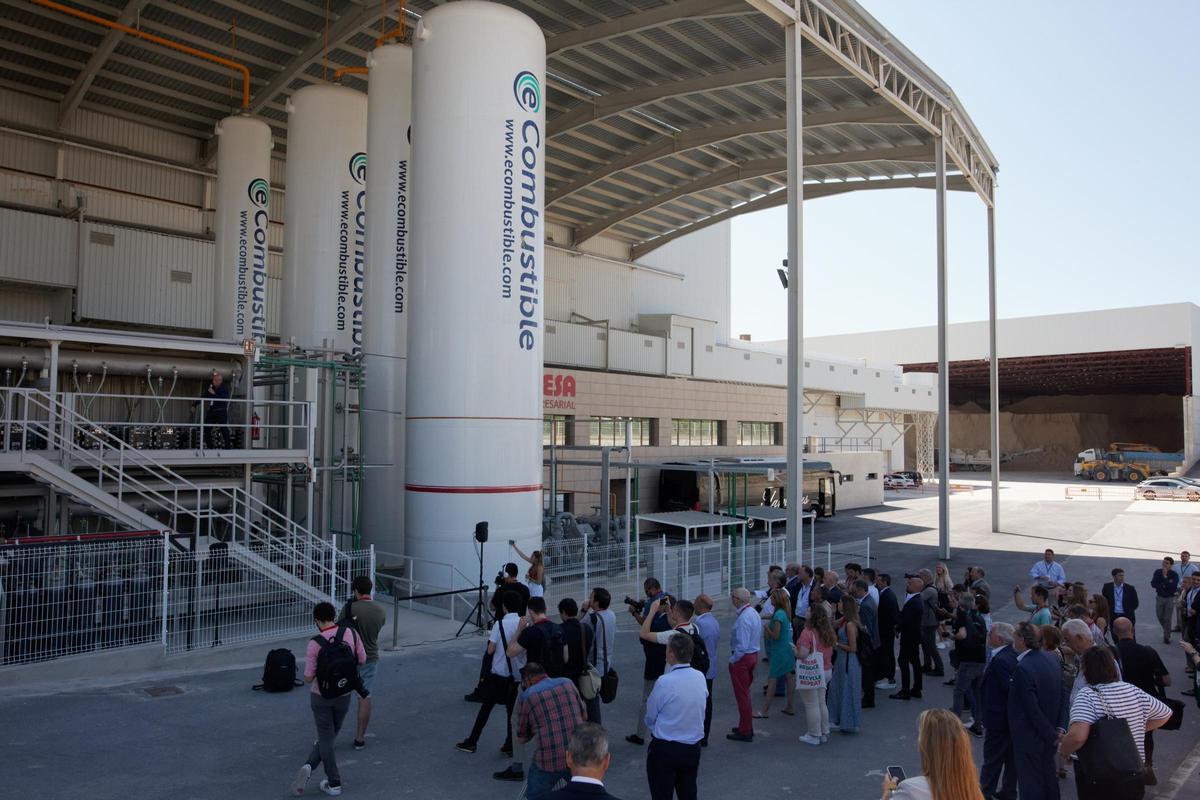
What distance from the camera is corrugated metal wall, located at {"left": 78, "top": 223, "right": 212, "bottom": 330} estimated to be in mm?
22672

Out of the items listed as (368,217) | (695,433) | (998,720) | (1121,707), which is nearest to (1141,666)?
(998,720)

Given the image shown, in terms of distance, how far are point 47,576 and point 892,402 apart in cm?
5376

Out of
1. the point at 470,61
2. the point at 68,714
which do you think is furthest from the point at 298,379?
the point at 68,714

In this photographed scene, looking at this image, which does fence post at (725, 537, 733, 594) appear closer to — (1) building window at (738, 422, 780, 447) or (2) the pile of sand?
(1) building window at (738, 422, 780, 447)

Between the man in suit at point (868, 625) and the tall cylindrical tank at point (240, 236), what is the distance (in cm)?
1694

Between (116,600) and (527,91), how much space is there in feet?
38.3

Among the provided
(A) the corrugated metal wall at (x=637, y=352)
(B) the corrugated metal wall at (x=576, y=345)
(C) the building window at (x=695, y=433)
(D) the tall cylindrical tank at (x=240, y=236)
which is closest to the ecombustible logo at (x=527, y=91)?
(D) the tall cylindrical tank at (x=240, y=236)

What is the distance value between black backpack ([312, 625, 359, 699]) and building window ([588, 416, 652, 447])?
24799mm

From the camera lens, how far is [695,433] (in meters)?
39.4

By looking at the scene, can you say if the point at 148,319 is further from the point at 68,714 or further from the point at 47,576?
the point at 68,714

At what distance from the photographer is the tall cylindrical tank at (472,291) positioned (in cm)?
1598

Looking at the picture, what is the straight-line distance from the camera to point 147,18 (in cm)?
2033

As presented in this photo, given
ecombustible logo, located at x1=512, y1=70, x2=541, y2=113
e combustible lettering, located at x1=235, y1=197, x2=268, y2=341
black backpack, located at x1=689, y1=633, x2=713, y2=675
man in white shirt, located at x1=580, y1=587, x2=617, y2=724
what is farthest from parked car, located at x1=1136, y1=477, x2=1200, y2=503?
man in white shirt, located at x1=580, y1=587, x2=617, y2=724

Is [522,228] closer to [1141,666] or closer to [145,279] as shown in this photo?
[1141,666]
